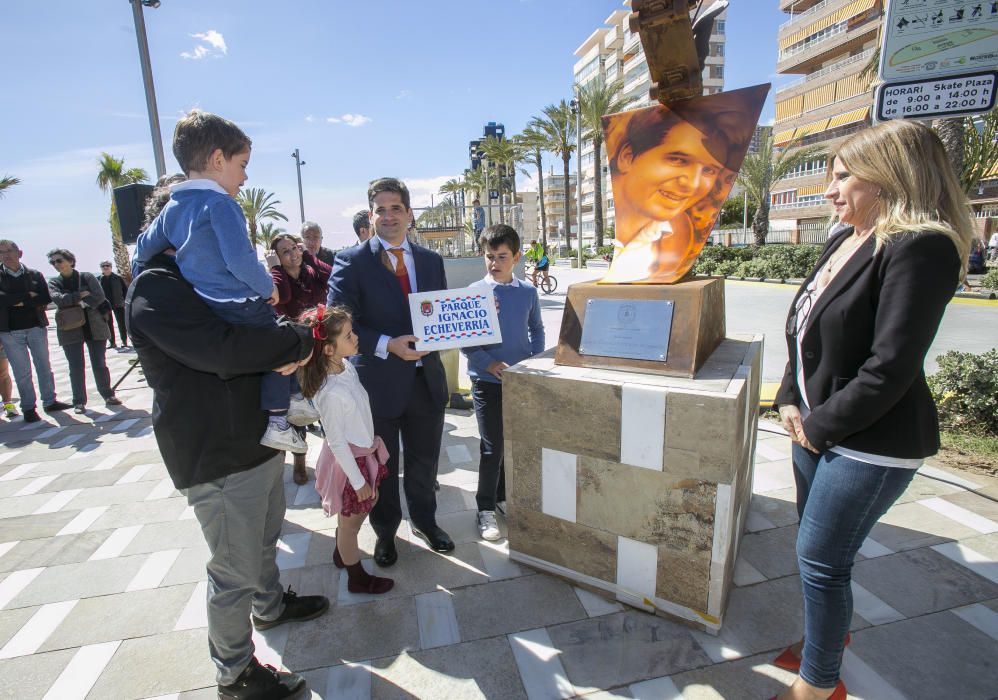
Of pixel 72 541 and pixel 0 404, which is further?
pixel 0 404

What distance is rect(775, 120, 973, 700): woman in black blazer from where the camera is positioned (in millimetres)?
1395

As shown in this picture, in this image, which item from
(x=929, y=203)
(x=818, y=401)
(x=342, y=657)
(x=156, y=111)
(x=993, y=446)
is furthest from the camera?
(x=156, y=111)

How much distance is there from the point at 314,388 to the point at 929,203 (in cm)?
225

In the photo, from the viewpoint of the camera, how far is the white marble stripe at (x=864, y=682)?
1840 millimetres

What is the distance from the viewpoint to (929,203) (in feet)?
4.75

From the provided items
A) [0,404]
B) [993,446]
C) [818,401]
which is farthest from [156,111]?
[993,446]

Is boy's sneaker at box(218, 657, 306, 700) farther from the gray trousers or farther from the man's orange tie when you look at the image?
the man's orange tie

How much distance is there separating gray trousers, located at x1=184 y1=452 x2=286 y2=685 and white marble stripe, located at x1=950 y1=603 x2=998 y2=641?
9.50 ft

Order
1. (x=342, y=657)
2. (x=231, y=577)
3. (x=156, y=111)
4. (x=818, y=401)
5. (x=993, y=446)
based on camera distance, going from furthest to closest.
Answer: (x=156, y=111) < (x=993, y=446) < (x=342, y=657) < (x=231, y=577) < (x=818, y=401)

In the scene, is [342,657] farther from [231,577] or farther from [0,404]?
[0,404]

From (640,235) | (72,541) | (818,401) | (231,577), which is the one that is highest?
(640,235)

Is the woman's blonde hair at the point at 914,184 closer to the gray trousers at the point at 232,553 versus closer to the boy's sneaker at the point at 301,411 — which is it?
the boy's sneaker at the point at 301,411

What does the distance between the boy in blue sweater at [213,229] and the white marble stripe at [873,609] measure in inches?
96.7

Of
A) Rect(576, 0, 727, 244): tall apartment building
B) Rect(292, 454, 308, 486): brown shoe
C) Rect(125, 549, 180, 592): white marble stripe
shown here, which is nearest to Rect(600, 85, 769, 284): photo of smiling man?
Rect(292, 454, 308, 486): brown shoe
